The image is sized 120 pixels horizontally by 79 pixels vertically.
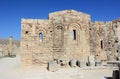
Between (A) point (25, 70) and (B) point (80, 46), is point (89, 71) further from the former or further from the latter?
(A) point (25, 70)

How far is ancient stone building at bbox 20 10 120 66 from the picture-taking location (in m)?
17.5

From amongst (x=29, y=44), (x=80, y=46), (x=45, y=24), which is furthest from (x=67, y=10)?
(x=29, y=44)

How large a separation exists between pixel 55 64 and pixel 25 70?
102 inches

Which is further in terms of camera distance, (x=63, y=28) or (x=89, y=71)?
(x=63, y=28)

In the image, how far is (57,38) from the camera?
59.1 ft

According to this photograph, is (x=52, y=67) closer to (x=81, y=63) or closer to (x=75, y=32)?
(x=81, y=63)

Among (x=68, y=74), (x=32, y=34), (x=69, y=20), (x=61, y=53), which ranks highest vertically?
(x=69, y=20)

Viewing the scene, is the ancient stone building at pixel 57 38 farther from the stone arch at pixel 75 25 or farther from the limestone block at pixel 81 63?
the limestone block at pixel 81 63

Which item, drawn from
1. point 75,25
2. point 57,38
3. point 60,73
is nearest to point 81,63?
point 60,73

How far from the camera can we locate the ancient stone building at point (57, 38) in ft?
57.5

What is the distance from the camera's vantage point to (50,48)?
17.9 m

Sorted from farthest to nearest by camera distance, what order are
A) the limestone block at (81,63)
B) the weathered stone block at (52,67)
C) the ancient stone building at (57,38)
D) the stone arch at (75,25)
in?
the stone arch at (75,25) < the ancient stone building at (57,38) < the limestone block at (81,63) < the weathered stone block at (52,67)

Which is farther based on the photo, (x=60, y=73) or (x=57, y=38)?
(x=57, y=38)

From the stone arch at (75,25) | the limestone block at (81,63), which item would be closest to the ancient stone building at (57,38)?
the stone arch at (75,25)
